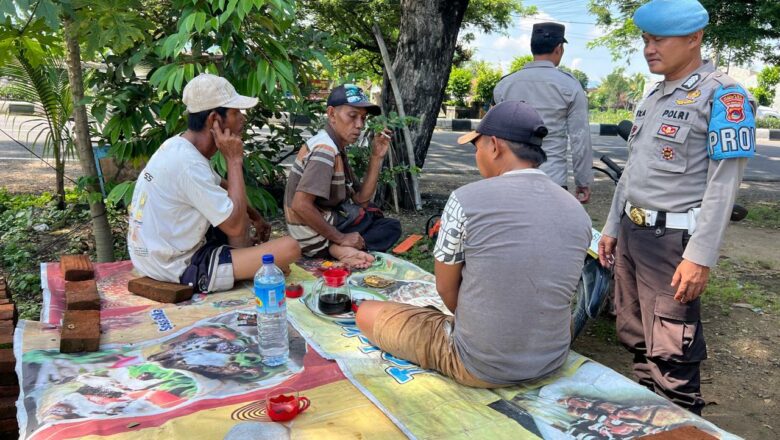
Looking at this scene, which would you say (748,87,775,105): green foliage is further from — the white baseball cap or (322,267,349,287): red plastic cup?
the white baseball cap

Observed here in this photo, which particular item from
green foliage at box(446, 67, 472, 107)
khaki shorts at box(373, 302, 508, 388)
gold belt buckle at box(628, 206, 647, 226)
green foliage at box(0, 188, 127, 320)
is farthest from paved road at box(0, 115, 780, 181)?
gold belt buckle at box(628, 206, 647, 226)

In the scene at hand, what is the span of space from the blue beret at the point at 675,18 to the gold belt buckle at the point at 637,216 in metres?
0.73

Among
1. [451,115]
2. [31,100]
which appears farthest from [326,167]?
[451,115]

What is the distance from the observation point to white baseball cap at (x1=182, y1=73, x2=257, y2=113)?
2.90 meters

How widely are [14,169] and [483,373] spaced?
27.3 feet

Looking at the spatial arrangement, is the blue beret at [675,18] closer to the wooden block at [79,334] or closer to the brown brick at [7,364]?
the wooden block at [79,334]

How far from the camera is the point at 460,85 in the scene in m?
21.0

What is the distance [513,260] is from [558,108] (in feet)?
5.81

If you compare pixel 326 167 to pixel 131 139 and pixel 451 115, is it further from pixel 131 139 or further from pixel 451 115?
pixel 451 115

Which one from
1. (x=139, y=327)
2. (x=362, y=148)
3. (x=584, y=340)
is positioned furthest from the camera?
(x=362, y=148)

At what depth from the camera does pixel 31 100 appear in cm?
488

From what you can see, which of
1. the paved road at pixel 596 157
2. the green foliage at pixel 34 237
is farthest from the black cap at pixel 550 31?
the paved road at pixel 596 157

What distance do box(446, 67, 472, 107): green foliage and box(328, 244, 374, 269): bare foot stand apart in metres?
17.9

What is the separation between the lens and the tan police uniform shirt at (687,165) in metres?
2.20
